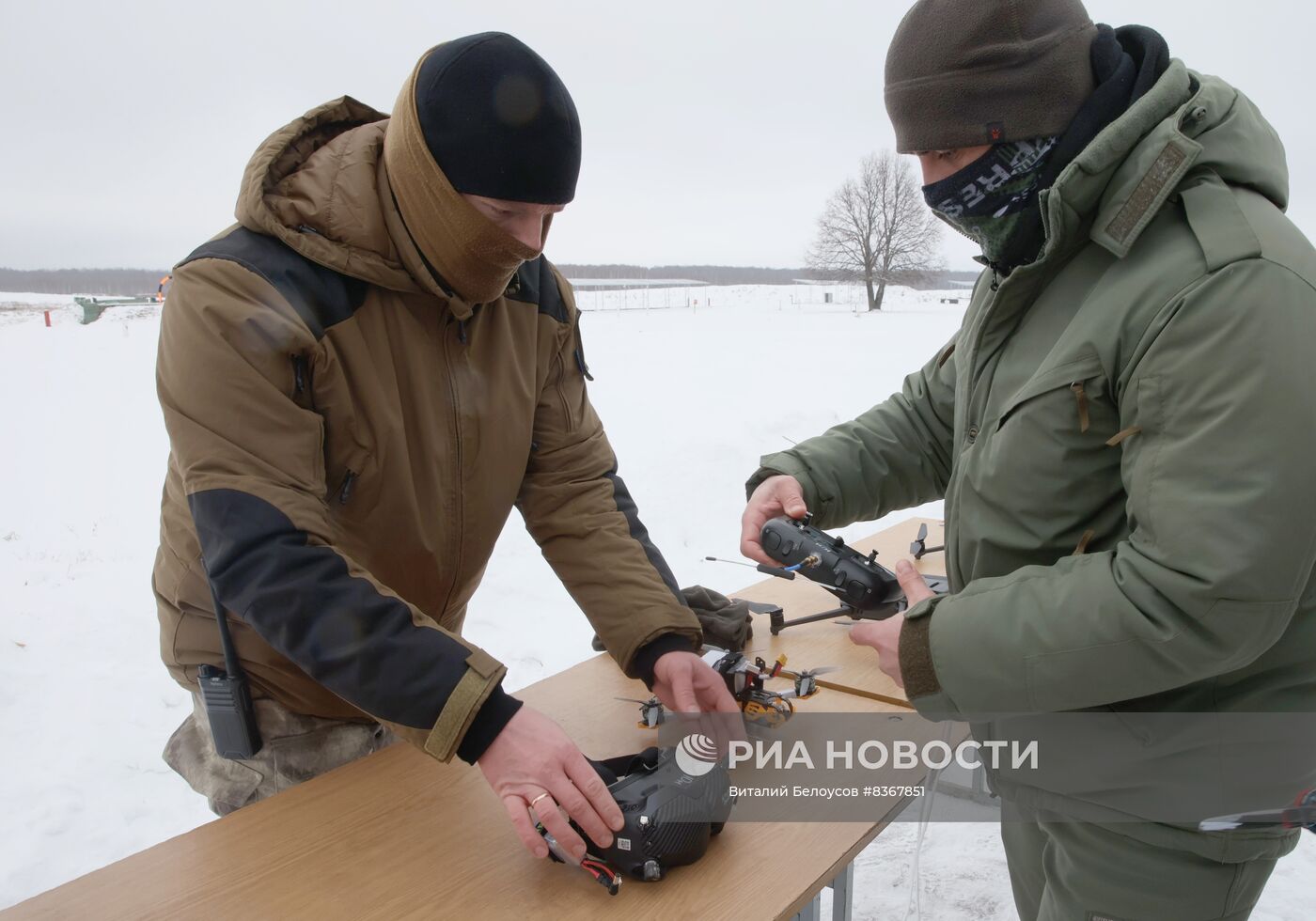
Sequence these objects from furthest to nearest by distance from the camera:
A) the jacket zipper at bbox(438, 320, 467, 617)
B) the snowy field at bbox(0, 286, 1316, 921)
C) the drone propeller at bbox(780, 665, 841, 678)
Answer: the snowy field at bbox(0, 286, 1316, 921)
the drone propeller at bbox(780, 665, 841, 678)
the jacket zipper at bbox(438, 320, 467, 617)

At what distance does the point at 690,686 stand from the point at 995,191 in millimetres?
1142

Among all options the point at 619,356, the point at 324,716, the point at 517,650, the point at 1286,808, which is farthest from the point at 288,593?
the point at 619,356

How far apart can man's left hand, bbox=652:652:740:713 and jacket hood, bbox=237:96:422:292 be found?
0.96 metres

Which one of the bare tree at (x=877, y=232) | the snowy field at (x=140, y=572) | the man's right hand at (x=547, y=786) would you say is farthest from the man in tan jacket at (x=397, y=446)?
the bare tree at (x=877, y=232)

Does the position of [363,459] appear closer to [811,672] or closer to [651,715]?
[651,715]

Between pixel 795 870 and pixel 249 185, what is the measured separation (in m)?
1.60

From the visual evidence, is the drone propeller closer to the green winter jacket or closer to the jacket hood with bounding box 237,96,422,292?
the green winter jacket

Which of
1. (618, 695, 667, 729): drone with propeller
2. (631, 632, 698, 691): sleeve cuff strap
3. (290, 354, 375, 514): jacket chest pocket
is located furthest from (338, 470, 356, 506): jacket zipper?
(618, 695, 667, 729): drone with propeller

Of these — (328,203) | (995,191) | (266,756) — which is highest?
(995,191)

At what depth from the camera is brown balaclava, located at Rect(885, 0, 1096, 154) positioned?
1314mm

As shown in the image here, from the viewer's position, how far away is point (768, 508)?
1.97 meters

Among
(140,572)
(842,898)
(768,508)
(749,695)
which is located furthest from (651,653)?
(140,572)

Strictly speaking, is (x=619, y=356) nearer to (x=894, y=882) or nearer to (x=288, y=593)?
(x=894, y=882)

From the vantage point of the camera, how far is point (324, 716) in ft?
6.27
